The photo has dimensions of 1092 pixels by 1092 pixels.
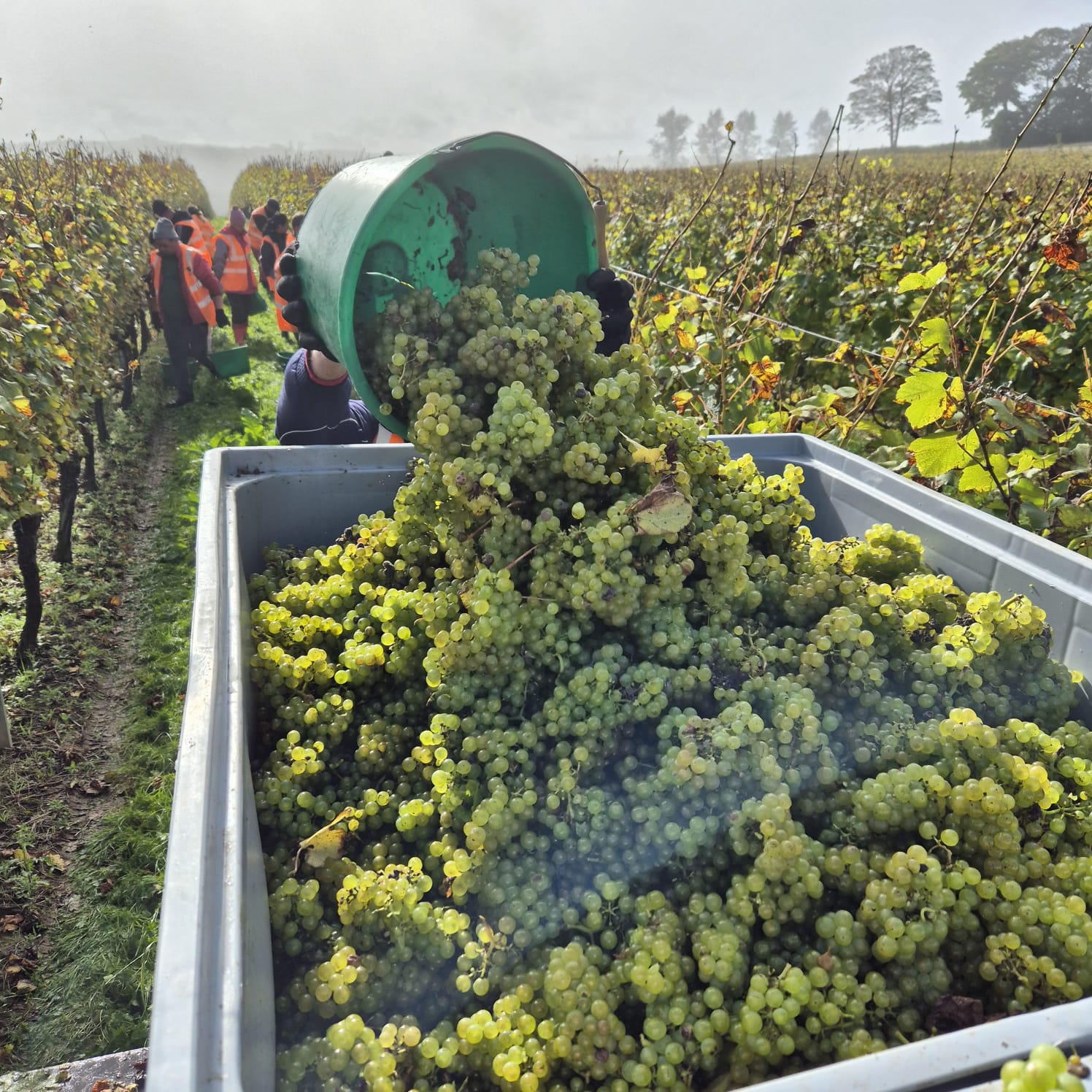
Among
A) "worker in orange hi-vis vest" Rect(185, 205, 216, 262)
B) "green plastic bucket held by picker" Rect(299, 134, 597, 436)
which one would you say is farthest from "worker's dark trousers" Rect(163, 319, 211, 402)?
"green plastic bucket held by picker" Rect(299, 134, 597, 436)

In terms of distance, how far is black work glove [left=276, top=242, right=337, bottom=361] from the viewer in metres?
2.12

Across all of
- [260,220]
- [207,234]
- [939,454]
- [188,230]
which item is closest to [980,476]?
[939,454]

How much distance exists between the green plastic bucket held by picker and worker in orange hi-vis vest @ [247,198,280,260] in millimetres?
10429

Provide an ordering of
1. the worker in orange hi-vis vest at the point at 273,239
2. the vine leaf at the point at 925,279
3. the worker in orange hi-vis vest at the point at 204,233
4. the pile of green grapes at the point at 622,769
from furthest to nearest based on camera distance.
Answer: the worker in orange hi-vis vest at the point at 204,233 < the worker in orange hi-vis vest at the point at 273,239 < the vine leaf at the point at 925,279 < the pile of green grapes at the point at 622,769

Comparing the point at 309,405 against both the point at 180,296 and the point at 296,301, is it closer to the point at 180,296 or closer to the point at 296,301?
the point at 296,301

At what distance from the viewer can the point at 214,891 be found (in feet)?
3.17

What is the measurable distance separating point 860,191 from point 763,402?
11884mm

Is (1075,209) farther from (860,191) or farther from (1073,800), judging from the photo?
(860,191)

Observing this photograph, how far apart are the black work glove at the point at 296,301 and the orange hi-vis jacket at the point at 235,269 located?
32.5 ft

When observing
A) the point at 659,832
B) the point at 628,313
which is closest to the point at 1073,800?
the point at 659,832

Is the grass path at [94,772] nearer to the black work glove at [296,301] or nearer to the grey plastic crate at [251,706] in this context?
the grey plastic crate at [251,706]

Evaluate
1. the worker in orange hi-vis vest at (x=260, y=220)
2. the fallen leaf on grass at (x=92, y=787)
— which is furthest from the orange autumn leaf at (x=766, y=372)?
the worker in orange hi-vis vest at (x=260, y=220)

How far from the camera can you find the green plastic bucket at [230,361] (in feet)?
29.0

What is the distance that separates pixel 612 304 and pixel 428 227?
0.68 meters
